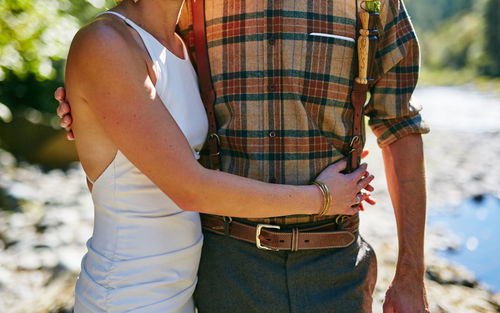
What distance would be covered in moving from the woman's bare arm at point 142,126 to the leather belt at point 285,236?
0.22 m

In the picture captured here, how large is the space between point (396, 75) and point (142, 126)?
3.59 ft

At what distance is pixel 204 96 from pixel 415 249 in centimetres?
110

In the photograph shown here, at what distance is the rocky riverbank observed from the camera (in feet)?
16.4

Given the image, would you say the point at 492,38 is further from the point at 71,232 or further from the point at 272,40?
the point at 272,40

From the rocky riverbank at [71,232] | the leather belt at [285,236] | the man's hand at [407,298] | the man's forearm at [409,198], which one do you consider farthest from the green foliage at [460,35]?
the leather belt at [285,236]

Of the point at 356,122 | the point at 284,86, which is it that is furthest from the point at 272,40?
the point at 356,122

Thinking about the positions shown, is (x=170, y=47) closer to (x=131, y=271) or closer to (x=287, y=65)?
(x=287, y=65)

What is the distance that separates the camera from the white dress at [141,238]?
1661 millimetres

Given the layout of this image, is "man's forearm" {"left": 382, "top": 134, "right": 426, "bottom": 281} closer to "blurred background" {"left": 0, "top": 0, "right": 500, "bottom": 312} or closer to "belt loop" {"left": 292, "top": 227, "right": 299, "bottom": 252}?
"belt loop" {"left": 292, "top": 227, "right": 299, "bottom": 252}

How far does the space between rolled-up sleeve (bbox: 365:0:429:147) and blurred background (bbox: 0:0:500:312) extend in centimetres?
231

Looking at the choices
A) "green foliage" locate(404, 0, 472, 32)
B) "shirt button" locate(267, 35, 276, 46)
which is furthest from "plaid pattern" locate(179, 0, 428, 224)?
"green foliage" locate(404, 0, 472, 32)

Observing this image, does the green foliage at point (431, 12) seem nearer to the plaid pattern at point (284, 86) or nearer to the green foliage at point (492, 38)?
the green foliage at point (492, 38)

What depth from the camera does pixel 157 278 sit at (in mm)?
1715

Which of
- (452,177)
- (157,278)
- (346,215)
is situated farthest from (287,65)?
(452,177)
